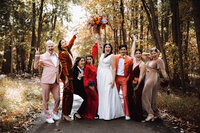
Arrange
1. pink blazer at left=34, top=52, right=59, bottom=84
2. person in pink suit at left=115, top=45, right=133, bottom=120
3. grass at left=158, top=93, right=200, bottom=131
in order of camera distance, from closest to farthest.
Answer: grass at left=158, top=93, right=200, bottom=131 < pink blazer at left=34, top=52, right=59, bottom=84 < person in pink suit at left=115, top=45, right=133, bottom=120

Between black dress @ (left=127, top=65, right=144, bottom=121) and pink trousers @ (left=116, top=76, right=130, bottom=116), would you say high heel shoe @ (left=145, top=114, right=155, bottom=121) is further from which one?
Result: pink trousers @ (left=116, top=76, right=130, bottom=116)

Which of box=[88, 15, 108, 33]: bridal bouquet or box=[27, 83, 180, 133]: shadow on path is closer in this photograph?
box=[27, 83, 180, 133]: shadow on path

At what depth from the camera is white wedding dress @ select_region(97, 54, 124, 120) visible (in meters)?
5.95

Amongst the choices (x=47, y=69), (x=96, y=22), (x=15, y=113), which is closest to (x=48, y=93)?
(x=47, y=69)

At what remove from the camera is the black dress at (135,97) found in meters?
5.84

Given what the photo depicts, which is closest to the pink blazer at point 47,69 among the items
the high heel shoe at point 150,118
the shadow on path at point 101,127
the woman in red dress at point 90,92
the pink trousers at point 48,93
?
the pink trousers at point 48,93

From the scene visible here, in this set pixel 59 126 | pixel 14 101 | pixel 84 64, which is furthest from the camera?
pixel 14 101

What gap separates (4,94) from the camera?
7.82 metres

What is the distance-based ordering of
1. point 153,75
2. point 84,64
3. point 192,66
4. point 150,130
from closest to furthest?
point 150,130 → point 153,75 → point 84,64 → point 192,66

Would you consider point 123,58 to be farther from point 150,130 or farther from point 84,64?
point 150,130

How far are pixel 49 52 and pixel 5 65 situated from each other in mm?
15870

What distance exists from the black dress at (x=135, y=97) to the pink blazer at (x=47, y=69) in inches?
103

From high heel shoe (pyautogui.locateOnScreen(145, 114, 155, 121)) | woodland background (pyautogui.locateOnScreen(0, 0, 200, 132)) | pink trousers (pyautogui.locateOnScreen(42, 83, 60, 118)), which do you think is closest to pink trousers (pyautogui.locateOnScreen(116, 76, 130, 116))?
high heel shoe (pyautogui.locateOnScreen(145, 114, 155, 121))

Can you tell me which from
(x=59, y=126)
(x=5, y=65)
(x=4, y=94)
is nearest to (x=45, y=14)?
(x=5, y=65)
